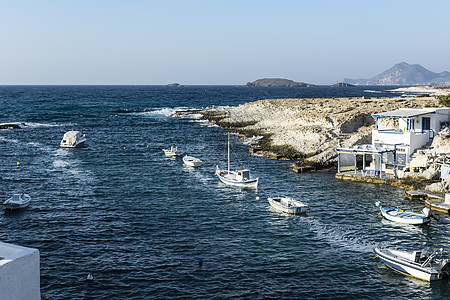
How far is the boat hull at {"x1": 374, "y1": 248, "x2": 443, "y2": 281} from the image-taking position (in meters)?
28.8

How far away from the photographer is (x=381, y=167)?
178 feet

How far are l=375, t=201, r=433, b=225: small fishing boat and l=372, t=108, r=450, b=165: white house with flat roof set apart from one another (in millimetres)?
16921

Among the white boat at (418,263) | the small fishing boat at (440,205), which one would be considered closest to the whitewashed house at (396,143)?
the small fishing boat at (440,205)

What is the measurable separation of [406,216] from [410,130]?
21.6 m

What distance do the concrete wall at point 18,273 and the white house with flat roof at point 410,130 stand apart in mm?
46663

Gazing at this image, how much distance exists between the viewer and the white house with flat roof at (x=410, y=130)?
5569 centimetres

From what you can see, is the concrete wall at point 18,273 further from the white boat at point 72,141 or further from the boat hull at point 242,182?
the white boat at point 72,141

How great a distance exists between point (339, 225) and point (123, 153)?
45.0 m

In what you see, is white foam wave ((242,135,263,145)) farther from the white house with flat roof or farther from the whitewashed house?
the white house with flat roof

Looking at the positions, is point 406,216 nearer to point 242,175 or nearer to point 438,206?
point 438,206

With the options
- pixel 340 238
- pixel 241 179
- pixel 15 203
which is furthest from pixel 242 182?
pixel 15 203

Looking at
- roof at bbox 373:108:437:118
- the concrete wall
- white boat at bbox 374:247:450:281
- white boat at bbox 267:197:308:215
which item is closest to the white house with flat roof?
roof at bbox 373:108:437:118

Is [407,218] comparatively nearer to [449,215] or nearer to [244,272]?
[449,215]

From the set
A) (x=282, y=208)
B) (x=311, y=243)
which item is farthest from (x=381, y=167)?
(x=311, y=243)
